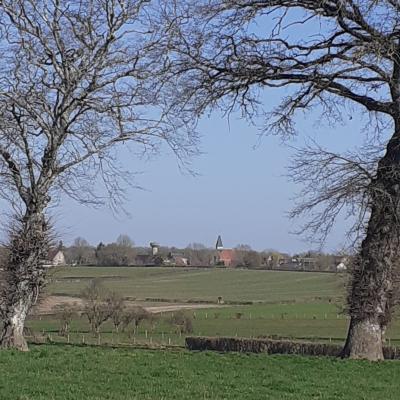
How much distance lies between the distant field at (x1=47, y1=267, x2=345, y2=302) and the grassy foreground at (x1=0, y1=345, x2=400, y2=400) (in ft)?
165

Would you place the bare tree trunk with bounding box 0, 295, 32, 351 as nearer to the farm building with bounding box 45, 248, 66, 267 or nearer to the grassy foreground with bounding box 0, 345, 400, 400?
the farm building with bounding box 45, 248, 66, 267

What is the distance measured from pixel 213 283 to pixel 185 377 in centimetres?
7938

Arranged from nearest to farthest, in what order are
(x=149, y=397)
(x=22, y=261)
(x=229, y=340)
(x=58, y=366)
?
(x=149, y=397) < (x=58, y=366) < (x=22, y=261) < (x=229, y=340)

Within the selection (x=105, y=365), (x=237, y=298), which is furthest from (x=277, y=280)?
(x=105, y=365)

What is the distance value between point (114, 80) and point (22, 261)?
530 cm

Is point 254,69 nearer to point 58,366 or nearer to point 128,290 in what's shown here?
point 58,366

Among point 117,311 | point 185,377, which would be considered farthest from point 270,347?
point 117,311

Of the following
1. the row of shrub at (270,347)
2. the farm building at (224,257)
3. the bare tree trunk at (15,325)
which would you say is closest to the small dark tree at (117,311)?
the row of shrub at (270,347)

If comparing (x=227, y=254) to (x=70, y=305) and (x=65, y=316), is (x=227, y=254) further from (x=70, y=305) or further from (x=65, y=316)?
(x=65, y=316)

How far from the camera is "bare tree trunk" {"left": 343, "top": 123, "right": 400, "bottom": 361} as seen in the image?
18.0 meters

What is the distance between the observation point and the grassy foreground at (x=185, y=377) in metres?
10.9

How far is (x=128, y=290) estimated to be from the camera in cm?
7550

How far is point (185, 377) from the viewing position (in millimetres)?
12672

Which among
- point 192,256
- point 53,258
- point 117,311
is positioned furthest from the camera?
point 192,256
